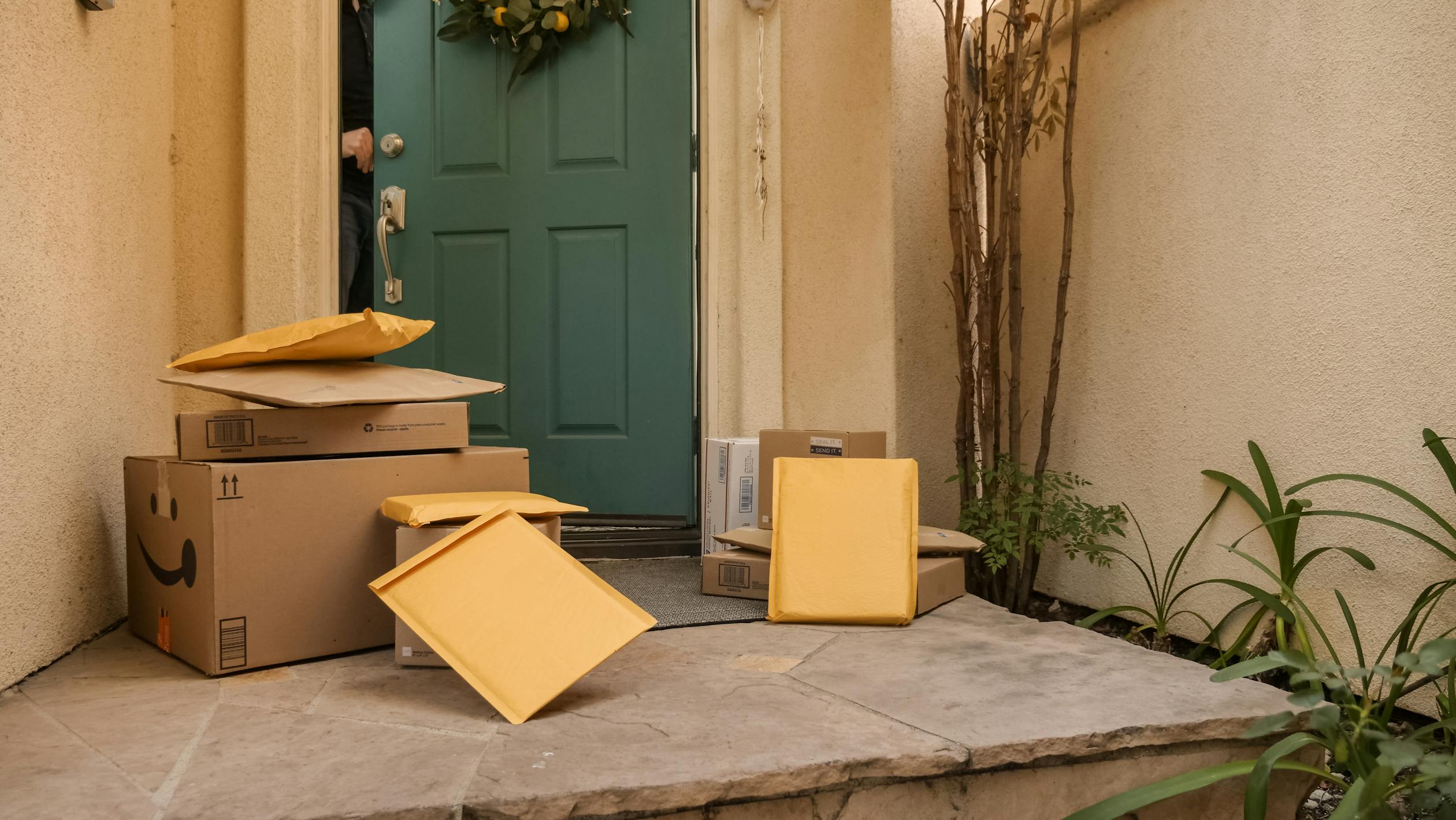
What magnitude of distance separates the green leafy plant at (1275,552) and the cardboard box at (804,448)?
0.71 metres

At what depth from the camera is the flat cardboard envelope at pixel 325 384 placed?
1.49 metres

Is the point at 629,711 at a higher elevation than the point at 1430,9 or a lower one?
lower

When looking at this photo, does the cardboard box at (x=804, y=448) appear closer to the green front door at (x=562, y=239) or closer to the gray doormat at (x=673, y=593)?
the gray doormat at (x=673, y=593)

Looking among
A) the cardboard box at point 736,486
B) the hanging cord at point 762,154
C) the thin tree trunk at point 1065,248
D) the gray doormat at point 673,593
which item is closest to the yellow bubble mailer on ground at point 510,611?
the gray doormat at point 673,593

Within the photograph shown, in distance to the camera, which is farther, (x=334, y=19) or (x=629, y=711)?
(x=334, y=19)

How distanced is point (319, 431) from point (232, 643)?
0.37 metres

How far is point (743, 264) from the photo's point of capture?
104 inches

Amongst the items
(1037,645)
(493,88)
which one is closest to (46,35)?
(493,88)

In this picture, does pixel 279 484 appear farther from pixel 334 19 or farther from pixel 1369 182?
pixel 1369 182

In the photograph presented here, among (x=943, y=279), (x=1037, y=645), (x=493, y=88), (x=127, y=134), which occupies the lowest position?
(x=1037, y=645)

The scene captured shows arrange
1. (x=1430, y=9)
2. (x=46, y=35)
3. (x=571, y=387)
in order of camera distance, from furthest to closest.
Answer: (x=571, y=387) < (x=46, y=35) < (x=1430, y=9)

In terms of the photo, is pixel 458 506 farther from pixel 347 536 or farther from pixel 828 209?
pixel 828 209

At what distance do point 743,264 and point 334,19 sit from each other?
135 centimetres

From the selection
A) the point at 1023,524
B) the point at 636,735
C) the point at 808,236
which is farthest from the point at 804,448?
the point at 636,735
